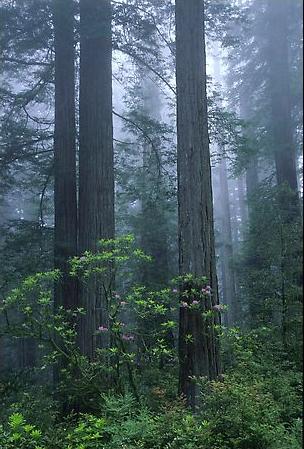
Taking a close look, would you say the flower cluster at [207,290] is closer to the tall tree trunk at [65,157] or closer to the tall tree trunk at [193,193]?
the tall tree trunk at [193,193]

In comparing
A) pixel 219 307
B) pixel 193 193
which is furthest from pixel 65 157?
pixel 219 307

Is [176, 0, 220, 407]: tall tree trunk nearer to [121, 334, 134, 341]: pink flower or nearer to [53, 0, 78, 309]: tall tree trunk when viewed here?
[121, 334, 134, 341]: pink flower

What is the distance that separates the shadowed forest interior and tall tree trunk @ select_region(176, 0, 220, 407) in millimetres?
17

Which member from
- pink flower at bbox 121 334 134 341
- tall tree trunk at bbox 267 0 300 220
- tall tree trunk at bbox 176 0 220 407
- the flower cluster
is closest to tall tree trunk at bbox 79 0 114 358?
pink flower at bbox 121 334 134 341

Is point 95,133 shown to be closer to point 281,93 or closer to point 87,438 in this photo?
point 87,438

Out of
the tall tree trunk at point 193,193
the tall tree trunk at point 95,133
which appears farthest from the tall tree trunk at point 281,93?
the tall tree trunk at point 193,193

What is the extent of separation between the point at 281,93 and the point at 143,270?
6471 mm

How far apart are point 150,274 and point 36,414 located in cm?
862

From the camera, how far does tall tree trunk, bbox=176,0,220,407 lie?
5.78 metres

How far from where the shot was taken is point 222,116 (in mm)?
9258

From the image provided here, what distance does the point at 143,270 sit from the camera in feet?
47.1

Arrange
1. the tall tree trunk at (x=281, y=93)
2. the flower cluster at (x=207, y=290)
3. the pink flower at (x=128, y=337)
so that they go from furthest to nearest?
the tall tree trunk at (x=281, y=93), the flower cluster at (x=207, y=290), the pink flower at (x=128, y=337)

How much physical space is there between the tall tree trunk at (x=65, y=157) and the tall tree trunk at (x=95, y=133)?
59cm

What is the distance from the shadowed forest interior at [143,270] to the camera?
4695 millimetres
